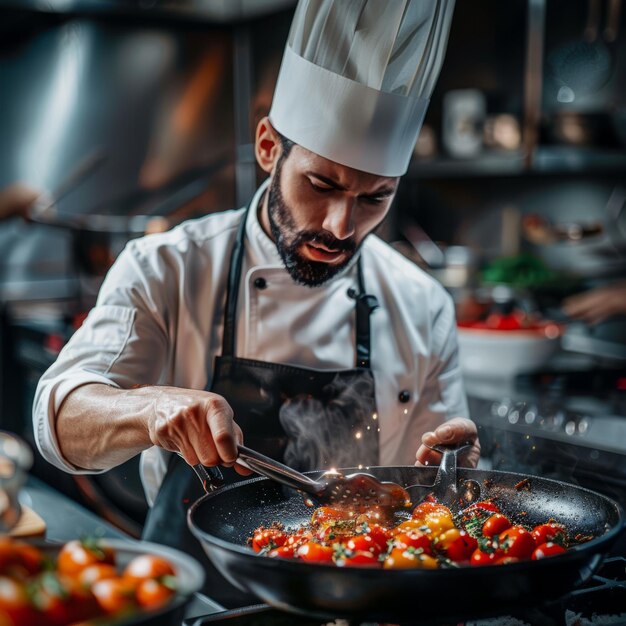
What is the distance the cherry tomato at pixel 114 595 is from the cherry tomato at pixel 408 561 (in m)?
0.31

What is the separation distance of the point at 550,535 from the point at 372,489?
0.28 m

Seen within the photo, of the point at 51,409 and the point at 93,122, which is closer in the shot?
the point at 51,409

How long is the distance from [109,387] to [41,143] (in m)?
3.15

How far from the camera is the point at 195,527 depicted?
1.06 meters

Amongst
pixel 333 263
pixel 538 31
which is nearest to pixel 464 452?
pixel 333 263

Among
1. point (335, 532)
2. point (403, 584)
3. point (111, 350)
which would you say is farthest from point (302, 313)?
point (403, 584)

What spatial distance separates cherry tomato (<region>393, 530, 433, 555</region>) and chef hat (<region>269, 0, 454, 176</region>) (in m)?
0.75

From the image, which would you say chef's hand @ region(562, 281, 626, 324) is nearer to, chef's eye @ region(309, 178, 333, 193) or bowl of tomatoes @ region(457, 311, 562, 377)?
bowl of tomatoes @ region(457, 311, 562, 377)

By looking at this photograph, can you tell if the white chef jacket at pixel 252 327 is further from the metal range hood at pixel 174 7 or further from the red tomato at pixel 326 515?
the metal range hood at pixel 174 7

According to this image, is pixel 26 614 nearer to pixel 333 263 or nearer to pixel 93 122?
pixel 333 263

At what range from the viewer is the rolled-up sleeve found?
162 centimetres

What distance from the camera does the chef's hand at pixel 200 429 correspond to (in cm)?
123

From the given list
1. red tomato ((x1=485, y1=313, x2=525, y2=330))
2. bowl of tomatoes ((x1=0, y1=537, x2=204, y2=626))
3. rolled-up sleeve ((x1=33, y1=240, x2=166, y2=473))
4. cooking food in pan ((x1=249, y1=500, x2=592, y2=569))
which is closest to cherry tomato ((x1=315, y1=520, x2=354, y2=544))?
cooking food in pan ((x1=249, y1=500, x2=592, y2=569))

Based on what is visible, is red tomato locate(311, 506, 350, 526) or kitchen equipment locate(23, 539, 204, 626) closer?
kitchen equipment locate(23, 539, 204, 626)
